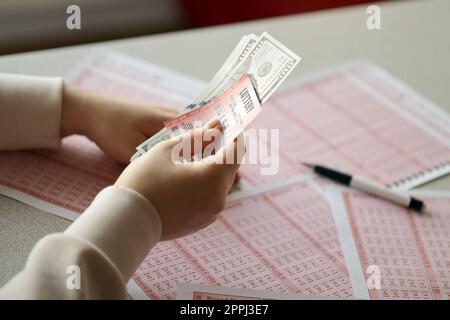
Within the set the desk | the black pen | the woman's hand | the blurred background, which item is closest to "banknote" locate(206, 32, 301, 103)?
the woman's hand

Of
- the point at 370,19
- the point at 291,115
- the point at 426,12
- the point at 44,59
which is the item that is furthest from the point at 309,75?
the point at 44,59

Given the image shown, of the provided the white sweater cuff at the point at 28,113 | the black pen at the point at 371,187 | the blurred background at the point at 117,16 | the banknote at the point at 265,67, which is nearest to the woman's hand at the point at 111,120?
the white sweater cuff at the point at 28,113

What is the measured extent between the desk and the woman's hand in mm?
207

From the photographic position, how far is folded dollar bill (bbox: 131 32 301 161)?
855mm

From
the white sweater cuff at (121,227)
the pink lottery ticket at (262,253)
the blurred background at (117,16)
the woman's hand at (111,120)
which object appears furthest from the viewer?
the blurred background at (117,16)

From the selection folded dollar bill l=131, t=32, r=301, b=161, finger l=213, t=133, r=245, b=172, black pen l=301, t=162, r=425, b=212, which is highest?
folded dollar bill l=131, t=32, r=301, b=161

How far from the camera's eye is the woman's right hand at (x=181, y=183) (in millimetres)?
785

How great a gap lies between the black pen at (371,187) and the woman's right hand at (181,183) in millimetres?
245

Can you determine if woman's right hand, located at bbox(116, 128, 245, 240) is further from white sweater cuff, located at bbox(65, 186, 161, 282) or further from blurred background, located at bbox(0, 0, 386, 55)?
blurred background, located at bbox(0, 0, 386, 55)

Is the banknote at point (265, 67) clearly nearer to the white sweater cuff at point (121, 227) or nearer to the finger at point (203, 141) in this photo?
the finger at point (203, 141)

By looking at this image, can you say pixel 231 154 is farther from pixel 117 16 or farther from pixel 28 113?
pixel 117 16

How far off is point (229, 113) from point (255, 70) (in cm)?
7

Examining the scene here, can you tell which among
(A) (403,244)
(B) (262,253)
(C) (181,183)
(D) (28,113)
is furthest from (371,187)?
(D) (28,113)
